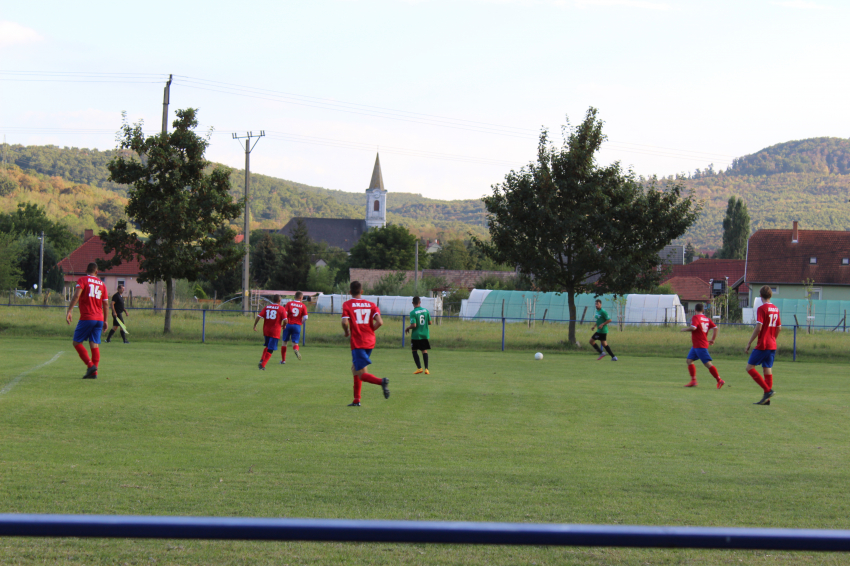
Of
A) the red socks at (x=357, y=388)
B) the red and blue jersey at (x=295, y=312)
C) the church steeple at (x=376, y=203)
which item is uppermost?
the church steeple at (x=376, y=203)

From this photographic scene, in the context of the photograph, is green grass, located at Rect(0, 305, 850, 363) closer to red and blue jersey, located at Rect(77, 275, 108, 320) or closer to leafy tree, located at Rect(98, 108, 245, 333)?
leafy tree, located at Rect(98, 108, 245, 333)

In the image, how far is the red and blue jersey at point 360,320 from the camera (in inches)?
429

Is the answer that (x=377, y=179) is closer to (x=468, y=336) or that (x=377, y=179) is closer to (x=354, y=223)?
(x=354, y=223)

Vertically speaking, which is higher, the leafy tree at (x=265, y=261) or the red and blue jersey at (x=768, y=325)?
the leafy tree at (x=265, y=261)

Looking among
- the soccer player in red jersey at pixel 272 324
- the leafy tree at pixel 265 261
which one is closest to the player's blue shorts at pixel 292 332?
the soccer player in red jersey at pixel 272 324

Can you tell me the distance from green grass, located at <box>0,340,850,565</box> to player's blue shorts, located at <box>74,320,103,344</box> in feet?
2.72

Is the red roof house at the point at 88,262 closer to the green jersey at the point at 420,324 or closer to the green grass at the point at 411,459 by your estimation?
the green jersey at the point at 420,324

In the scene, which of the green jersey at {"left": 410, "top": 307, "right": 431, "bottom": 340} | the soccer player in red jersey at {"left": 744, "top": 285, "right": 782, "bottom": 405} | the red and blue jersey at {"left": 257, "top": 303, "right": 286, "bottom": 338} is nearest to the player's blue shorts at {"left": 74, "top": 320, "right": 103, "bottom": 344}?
the red and blue jersey at {"left": 257, "top": 303, "right": 286, "bottom": 338}

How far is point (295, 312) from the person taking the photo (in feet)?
60.0

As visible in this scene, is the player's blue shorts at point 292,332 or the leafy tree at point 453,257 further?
the leafy tree at point 453,257

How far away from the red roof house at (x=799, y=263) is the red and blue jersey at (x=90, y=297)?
2207 inches

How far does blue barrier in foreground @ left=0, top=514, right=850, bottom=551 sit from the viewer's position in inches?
62.2

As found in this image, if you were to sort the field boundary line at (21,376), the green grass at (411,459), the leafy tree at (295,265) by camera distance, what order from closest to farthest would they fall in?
1. the green grass at (411,459)
2. the field boundary line at (21,376)
3. the leafy tree at (295,265)

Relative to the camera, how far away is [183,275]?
2955 centimetres
